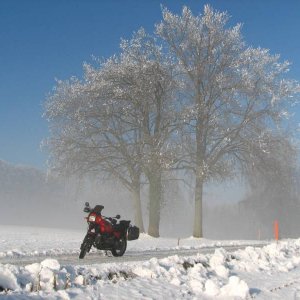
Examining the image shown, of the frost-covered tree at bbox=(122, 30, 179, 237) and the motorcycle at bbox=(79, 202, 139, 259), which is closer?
the motorcycle at bbox=(79, 202, 139, 259)

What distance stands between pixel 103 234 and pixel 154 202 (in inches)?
512

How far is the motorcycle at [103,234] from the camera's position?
11336mm

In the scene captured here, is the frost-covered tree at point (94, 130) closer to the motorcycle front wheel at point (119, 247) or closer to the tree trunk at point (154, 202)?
the tree trunk at point (154, 202)

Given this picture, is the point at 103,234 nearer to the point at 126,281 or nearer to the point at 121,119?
the point at 126,281

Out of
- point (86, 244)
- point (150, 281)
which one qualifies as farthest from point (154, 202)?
point (150, 281)

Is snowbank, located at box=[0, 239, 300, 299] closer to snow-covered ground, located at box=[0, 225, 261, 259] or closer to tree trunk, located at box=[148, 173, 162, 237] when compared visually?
snow-covered ground, located at box=[0, 225, 261, 259]

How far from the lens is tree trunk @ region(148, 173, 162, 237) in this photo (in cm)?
2419

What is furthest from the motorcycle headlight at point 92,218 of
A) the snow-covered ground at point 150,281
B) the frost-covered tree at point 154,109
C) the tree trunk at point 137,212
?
the tree trunk at point 137,212

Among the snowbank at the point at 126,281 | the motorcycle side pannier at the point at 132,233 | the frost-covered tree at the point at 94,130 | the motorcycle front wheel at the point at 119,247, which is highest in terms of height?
the frost-covered tree at the point at 94,130

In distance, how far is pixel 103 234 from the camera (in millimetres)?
11602

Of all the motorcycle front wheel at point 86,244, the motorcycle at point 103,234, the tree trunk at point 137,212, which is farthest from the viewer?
the tree trunk at point 137,212

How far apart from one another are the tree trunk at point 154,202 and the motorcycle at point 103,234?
11.5 meters

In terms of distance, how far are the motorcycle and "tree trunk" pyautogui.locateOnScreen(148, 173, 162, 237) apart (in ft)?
37.8

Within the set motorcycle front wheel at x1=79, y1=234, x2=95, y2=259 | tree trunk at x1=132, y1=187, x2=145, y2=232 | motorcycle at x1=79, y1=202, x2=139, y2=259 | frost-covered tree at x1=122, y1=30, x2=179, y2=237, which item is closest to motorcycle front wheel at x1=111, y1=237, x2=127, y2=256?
motorcycle at x1=79, y1=202, x2=139, y2=259
